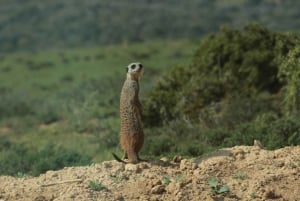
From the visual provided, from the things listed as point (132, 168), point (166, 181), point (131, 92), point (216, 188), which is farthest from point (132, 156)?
point (216, 188)

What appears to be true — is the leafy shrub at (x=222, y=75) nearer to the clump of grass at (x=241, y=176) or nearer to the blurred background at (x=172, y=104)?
the blurred background at (x=172, y=104)

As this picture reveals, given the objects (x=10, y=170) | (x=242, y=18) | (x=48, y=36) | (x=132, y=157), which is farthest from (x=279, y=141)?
(x=242, y=18)

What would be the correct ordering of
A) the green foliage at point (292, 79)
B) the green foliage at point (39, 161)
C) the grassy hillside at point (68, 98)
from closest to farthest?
1. the green foliage at point (39, 161)
2. the green foliage at point (292, 79)
3. the grassy hillside at point (68, 98)

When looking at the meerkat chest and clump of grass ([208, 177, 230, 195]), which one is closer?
clump of grass ([208, 177, 230, 195])

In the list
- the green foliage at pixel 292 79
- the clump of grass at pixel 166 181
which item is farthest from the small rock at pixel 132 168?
the green foliage at pixel 292 79

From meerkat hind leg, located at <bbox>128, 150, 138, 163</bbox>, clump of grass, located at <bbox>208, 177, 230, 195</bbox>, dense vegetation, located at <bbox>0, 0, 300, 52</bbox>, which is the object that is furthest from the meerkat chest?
dense vegetation, located at <bbox>0, 0, 300, 52</bbox>

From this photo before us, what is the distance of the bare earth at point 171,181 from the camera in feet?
30.1

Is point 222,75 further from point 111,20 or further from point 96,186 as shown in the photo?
point 111,20

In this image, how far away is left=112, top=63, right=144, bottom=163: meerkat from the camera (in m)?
10.3

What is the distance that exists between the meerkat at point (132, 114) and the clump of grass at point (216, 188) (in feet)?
4.49

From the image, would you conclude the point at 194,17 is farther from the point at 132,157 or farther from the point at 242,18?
the point at 132,157

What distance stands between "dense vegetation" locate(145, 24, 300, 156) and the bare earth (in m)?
3.95

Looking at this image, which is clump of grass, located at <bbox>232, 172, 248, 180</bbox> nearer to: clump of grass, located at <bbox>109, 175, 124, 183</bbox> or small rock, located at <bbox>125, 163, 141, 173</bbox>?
small rock, located at <bbox>125, 163, 141, 173</bbox>

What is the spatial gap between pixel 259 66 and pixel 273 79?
528mm
